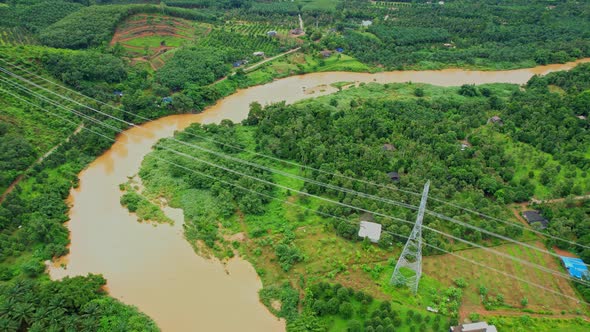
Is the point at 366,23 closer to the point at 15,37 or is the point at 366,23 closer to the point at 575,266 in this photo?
the point at 15,37

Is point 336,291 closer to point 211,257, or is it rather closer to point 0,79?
point 211,257

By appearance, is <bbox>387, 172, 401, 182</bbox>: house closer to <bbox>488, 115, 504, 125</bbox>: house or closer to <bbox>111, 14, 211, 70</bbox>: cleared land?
<bbox>488, 115, 504, 125</bbox>: house

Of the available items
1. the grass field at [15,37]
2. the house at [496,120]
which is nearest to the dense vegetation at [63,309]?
the house at [496,120]

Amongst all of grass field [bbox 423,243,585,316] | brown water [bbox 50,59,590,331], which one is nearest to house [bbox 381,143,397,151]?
grass field [bbox 423,243,585,316]

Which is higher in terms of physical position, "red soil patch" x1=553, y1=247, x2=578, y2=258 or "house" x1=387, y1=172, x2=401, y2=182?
"house" x1=387, y1=172, x2=401, y2=182

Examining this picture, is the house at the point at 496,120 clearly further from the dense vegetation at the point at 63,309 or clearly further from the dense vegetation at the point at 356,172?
the dense vegetation at the point at 63,309

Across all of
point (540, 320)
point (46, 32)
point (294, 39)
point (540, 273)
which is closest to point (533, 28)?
point (294, 39)
